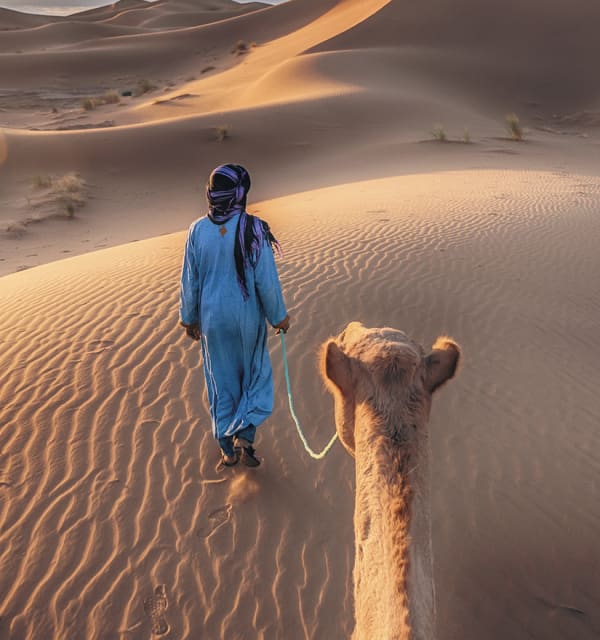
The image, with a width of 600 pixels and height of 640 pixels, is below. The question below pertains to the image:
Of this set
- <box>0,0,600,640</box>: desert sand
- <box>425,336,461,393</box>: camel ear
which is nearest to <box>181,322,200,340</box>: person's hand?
<box>0,0,600,640</box>: desert sand

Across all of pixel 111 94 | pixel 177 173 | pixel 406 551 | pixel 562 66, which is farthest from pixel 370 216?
pixel 562 66

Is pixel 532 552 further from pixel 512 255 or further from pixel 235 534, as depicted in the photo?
pixel 512 255

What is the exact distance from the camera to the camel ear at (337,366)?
6.06ft

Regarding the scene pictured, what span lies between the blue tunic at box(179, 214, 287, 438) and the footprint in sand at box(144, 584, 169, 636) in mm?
1109

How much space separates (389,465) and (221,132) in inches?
836

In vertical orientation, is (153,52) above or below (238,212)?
above

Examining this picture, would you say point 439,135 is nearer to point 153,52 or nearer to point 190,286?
point 190,286

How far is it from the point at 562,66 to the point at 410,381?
40.7 meters

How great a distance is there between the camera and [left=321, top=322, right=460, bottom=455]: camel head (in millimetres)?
1754

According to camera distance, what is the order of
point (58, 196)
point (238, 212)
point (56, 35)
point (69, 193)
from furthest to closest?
point (56, 35)
point (69, 193)
point (58, 196)
point (238, 212)

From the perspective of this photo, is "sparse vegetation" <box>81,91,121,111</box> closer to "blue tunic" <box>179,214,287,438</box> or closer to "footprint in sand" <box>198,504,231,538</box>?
"blue tunic" <box>179,214,287,438</box>

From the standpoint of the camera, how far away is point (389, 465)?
1648 millimetres

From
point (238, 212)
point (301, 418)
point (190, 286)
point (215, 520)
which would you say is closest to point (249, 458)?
point (215, 520)

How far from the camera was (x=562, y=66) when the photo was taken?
34.4 m
